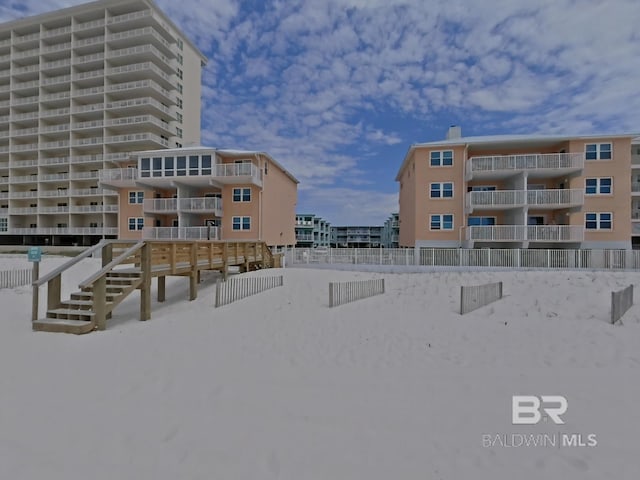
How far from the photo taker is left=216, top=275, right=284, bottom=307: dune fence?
41.3ft

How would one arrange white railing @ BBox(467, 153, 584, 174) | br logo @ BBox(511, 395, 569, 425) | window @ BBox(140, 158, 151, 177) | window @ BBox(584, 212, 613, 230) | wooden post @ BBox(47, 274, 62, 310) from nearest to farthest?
br logo @ BBox(511, 395, 569, 425) → wooden post @ BBox(47, 274, 62, 310) → white railing @ BBox(467, 153, 584, 174) → window @ BBox(584, 212, 613, 230) → window @ BBox(140, 158, 151, 177)

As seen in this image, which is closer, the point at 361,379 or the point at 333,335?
the point at 361,379

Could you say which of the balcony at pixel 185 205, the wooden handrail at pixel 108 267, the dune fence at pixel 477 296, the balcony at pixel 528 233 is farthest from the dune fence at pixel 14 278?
the balcony at pixel 528 233

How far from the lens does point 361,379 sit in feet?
20.0

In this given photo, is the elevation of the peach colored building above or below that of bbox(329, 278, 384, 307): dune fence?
above

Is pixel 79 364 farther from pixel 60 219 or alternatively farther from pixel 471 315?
pixel 60 219

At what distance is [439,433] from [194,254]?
12.1m

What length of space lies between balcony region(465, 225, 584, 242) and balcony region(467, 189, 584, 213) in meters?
1.72

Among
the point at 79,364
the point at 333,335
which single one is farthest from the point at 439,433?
the point at 79,364

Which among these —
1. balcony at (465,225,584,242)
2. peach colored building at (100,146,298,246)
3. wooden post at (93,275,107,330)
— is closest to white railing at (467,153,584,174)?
balcony at (465,225,584,242)

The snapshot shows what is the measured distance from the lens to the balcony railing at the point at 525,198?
23109 mm

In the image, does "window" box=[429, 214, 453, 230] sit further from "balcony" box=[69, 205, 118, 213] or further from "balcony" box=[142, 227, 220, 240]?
"balcony" box=[69, 205, 118, 213]

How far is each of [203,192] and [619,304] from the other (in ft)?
99.4

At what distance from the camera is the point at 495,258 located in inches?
781
